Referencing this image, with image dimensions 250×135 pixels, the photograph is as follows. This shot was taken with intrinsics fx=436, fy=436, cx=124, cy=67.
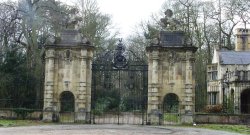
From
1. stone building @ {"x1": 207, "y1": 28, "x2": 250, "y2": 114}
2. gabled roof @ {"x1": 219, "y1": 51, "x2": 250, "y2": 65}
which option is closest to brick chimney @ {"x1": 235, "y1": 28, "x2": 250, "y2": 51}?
stone building @ {"x1": 207, "y1": 28, "x2": 250, "y2": 114}

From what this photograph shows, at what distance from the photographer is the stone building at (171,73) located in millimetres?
24375

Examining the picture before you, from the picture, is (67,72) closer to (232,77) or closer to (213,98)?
(232,77)

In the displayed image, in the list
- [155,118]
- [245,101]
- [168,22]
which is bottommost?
[155,118]

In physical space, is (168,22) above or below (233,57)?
above

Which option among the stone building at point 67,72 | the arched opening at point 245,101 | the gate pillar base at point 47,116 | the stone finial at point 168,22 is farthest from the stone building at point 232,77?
the gate pillar base at point 47,116

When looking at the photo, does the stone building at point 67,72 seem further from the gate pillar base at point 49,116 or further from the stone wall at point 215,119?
the stone wall at point 215,119

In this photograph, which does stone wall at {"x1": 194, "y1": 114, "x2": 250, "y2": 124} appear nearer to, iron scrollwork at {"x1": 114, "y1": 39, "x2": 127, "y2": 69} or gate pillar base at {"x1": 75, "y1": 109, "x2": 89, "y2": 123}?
iron scrollwork at {"x1": 114, "y1": 39, "x2": 127, "y2": 69}

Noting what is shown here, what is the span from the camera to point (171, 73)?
24.9m

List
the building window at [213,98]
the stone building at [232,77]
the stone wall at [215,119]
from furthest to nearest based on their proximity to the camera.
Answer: the building window at [213,98] → the stone building at [232,77] → the stone wall at [215,119]

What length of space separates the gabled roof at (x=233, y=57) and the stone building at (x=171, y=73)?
17.6m

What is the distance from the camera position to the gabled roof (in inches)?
1626

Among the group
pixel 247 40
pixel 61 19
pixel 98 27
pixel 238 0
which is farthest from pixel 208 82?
pixel 61 19

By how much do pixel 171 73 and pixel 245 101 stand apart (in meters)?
14.0

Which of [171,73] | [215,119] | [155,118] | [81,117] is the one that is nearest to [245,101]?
[215,119]
